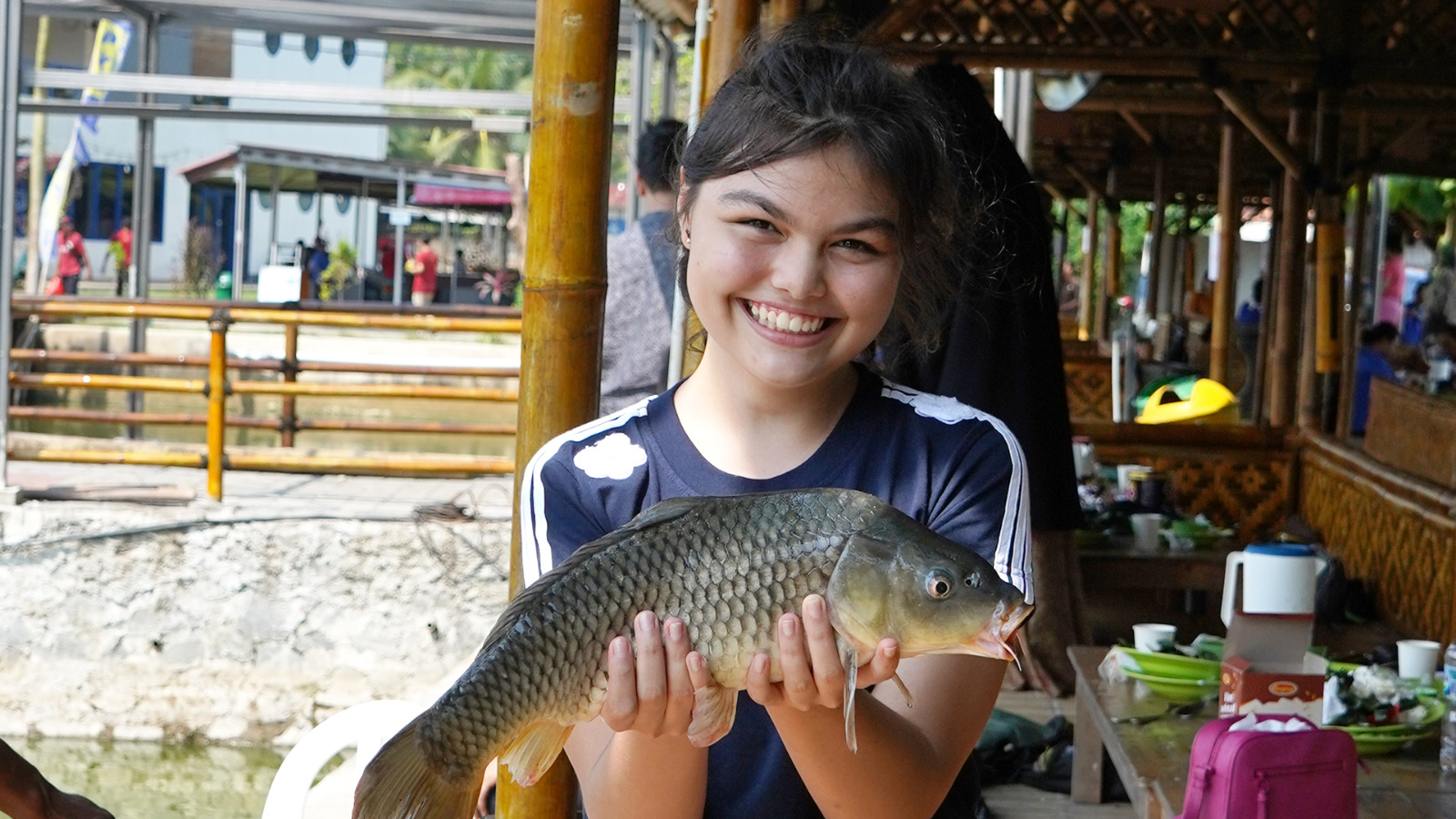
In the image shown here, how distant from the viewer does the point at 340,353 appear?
19812 millimetres

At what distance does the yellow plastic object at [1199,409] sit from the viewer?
802 centimetres

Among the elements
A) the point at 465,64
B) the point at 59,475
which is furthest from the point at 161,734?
the point at 465,64

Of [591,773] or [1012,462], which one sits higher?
[1012,462]

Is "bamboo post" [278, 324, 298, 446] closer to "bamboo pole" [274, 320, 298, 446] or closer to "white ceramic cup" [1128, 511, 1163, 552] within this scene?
"bamboo pole" [274, 320, 298, 446]

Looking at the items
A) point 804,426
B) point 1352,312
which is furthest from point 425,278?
point 804,426

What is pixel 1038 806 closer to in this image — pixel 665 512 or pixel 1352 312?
pixel 665 512

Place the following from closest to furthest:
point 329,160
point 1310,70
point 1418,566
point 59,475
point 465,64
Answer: point 1418,566 → point 1310,70 → point 59,475 → point 329,160 → point 465,64

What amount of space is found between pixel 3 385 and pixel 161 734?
1859 mm

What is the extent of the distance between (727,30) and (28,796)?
2033 mm

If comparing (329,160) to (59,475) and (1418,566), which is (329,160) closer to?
(59,475)

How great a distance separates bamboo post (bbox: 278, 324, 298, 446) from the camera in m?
8.73

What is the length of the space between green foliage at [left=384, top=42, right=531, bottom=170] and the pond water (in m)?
34.8

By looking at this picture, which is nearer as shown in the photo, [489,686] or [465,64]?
[489,686]

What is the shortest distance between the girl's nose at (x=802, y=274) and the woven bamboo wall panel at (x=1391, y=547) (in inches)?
166
